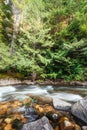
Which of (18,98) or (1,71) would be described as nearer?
(18,98)

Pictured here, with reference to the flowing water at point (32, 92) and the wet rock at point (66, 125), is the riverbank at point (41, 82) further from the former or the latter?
the wet rock at point (66, 125)

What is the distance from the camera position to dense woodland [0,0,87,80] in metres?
10.1

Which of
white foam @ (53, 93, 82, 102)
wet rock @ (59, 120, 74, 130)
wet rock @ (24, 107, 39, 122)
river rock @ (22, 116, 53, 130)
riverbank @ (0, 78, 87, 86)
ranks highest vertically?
riverbank @ (0, 78, 87, 86)

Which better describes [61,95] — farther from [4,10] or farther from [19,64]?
[4,10]

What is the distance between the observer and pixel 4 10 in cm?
1434

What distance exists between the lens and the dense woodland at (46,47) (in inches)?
399

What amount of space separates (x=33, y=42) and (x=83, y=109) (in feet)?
19.7

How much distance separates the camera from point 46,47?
11016mm

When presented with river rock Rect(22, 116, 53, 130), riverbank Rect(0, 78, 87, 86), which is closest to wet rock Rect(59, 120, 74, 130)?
river rock Rect(22, 116, 53, 130)

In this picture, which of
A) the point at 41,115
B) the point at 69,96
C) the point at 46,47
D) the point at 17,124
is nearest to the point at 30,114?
the point at 41,115

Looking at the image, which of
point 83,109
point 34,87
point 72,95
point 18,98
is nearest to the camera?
point 83,109

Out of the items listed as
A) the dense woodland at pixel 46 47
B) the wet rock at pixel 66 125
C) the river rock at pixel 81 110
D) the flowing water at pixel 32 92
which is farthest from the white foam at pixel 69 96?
the dense woodland at pixel 46 47

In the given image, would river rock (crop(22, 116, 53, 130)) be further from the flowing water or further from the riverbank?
the riverbank

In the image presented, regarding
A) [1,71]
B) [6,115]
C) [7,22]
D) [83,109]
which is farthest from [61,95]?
[7,22]
